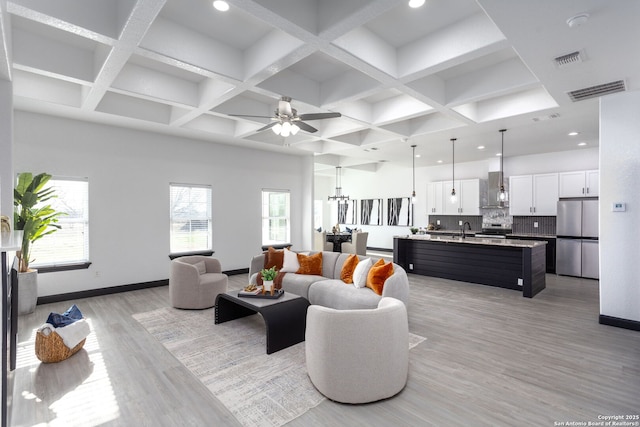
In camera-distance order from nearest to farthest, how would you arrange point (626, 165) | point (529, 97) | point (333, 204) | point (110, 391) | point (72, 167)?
point (110, 391) < point (626, 165) < point (529, 97) < point (72, 167) < point (333, 204)

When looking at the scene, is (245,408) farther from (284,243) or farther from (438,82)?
(284,243)

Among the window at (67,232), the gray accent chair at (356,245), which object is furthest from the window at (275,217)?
the window at (67,232)

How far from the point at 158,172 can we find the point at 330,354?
524 centimetres

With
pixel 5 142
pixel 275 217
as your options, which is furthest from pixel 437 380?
pixel 275 217

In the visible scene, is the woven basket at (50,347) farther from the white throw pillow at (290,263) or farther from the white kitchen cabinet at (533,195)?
the white kitchen cabinet at (533,195)

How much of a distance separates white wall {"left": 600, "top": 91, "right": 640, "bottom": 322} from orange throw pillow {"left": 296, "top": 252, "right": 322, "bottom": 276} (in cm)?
382

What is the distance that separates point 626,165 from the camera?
3.92 meters

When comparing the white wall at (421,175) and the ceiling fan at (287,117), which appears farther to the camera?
the white wall at (421,175)

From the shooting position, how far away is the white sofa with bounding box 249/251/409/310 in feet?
12.5

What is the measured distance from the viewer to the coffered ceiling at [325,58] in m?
2.50

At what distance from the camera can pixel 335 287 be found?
4262 millimetres

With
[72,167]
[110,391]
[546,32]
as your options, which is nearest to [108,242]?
[72,167]

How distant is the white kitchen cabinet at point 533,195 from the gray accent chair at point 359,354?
7129 mm

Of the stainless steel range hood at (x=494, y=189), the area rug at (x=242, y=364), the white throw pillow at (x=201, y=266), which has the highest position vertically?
the stainless steel range hood at (x=494, y=189)
